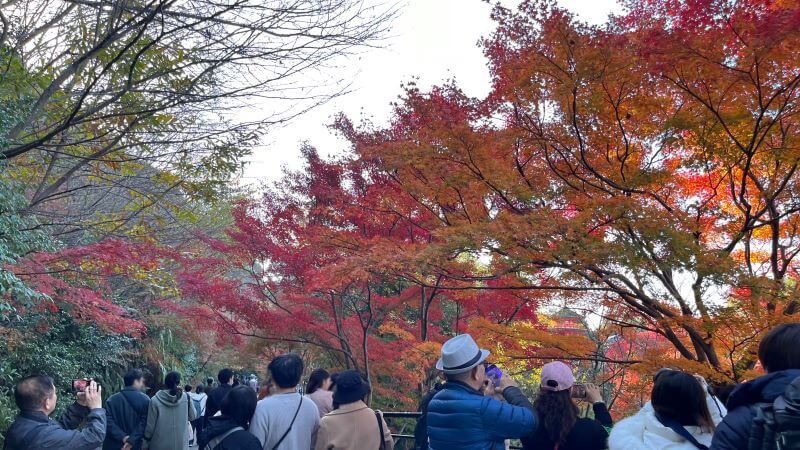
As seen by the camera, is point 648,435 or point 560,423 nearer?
point 648,435

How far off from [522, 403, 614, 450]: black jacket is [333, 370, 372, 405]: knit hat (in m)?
0.97

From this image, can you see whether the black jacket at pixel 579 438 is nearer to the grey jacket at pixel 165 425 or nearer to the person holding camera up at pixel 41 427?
the person holding camera up at pixel 41 427

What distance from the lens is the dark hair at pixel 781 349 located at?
6.33 feet

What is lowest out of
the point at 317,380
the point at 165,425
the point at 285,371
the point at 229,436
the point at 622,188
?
the point at 165,425

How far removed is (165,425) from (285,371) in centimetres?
217

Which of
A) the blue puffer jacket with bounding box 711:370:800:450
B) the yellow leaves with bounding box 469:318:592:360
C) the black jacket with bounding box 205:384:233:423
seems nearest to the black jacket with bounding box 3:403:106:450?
the black jacket with bounding box 205:384:233:423

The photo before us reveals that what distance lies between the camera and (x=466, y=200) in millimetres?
7285

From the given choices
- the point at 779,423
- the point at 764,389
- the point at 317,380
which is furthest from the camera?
the point at 317,380

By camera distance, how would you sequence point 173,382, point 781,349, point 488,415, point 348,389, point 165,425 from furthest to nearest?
point 173,382 → point 165,425 → point 348,389 → point 488,415 → point 781,349

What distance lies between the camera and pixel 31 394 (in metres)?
3.14

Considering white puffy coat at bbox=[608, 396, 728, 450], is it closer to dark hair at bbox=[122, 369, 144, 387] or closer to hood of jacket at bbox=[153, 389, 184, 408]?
hood of jacket at bbox=[153, 389, 184, 408]

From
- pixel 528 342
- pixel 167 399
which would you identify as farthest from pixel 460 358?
pixel 528 342

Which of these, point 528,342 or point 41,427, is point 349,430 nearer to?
point 41,427

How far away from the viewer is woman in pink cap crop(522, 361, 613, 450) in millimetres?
2871
